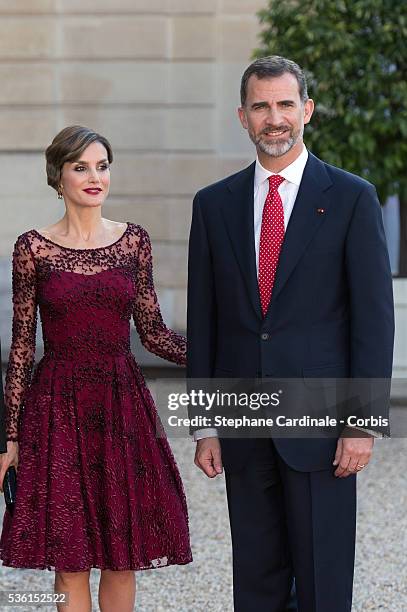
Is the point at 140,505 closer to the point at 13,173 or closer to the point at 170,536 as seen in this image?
the point at 170,536

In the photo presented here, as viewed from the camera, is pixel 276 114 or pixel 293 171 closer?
pixel 276 114

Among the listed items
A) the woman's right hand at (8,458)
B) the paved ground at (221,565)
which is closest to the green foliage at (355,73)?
the paved ground at (221,565)

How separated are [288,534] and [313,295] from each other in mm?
739

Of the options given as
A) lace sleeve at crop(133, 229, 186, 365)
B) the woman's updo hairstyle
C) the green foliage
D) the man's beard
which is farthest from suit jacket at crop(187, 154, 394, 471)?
the green foliage

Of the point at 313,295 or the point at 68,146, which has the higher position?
the point at 68,146

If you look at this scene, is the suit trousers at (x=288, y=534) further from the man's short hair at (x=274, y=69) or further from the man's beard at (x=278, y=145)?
the man's short hair at (x=274, y=69)

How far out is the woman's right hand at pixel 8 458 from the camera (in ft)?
11.9

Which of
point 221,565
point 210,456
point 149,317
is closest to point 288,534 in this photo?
point 210,456

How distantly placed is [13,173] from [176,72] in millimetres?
1811

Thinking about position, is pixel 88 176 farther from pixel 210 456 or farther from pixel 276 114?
pixel 210 456

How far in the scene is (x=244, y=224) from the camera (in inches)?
134

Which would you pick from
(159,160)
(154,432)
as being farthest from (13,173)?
(154,432)

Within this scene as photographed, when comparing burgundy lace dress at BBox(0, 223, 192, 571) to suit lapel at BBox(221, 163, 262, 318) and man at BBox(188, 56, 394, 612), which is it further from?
suit lapel at BBox(221, 163, 262, 318)

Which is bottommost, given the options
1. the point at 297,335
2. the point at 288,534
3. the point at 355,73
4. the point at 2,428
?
the point at 288,534
